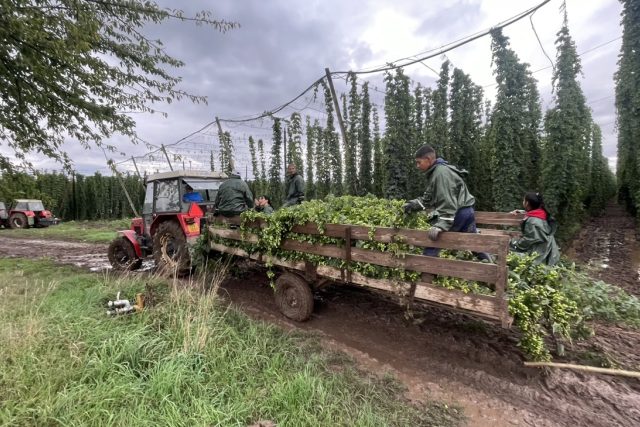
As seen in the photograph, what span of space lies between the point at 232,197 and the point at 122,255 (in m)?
3.94

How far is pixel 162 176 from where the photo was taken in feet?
21.7

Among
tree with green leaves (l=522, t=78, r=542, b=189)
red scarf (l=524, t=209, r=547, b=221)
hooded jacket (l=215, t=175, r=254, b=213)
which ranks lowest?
red scarf (l=524, t=209, r=547, b=221)

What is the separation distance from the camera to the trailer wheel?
436 centimetres

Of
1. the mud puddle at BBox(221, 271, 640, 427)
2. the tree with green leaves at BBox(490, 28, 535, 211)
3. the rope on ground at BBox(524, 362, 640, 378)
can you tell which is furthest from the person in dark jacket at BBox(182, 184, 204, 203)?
the tree with green leaves at BBox(490, 28, 535, 211)

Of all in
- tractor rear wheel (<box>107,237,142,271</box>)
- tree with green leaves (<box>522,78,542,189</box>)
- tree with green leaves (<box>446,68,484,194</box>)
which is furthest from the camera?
tree with green leaves (<box>446,68,484,194</box>)

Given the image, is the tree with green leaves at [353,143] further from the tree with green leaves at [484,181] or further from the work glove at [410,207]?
the work glove at [410,207]

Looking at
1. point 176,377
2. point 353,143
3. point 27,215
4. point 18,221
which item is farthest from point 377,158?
point 18,221

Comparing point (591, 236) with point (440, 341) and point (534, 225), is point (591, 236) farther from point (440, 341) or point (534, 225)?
point (440, 341)

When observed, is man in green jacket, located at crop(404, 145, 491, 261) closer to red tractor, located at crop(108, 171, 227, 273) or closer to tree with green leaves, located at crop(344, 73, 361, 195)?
red tractor, located at crop(108, 171, 227, 273)

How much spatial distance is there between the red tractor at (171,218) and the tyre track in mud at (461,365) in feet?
6.20

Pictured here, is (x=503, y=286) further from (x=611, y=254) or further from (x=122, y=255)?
(x=611, y=254)

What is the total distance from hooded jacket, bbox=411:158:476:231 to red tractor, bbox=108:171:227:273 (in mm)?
4561

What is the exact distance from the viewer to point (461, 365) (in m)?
3.31

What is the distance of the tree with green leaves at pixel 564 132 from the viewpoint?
8.62m
